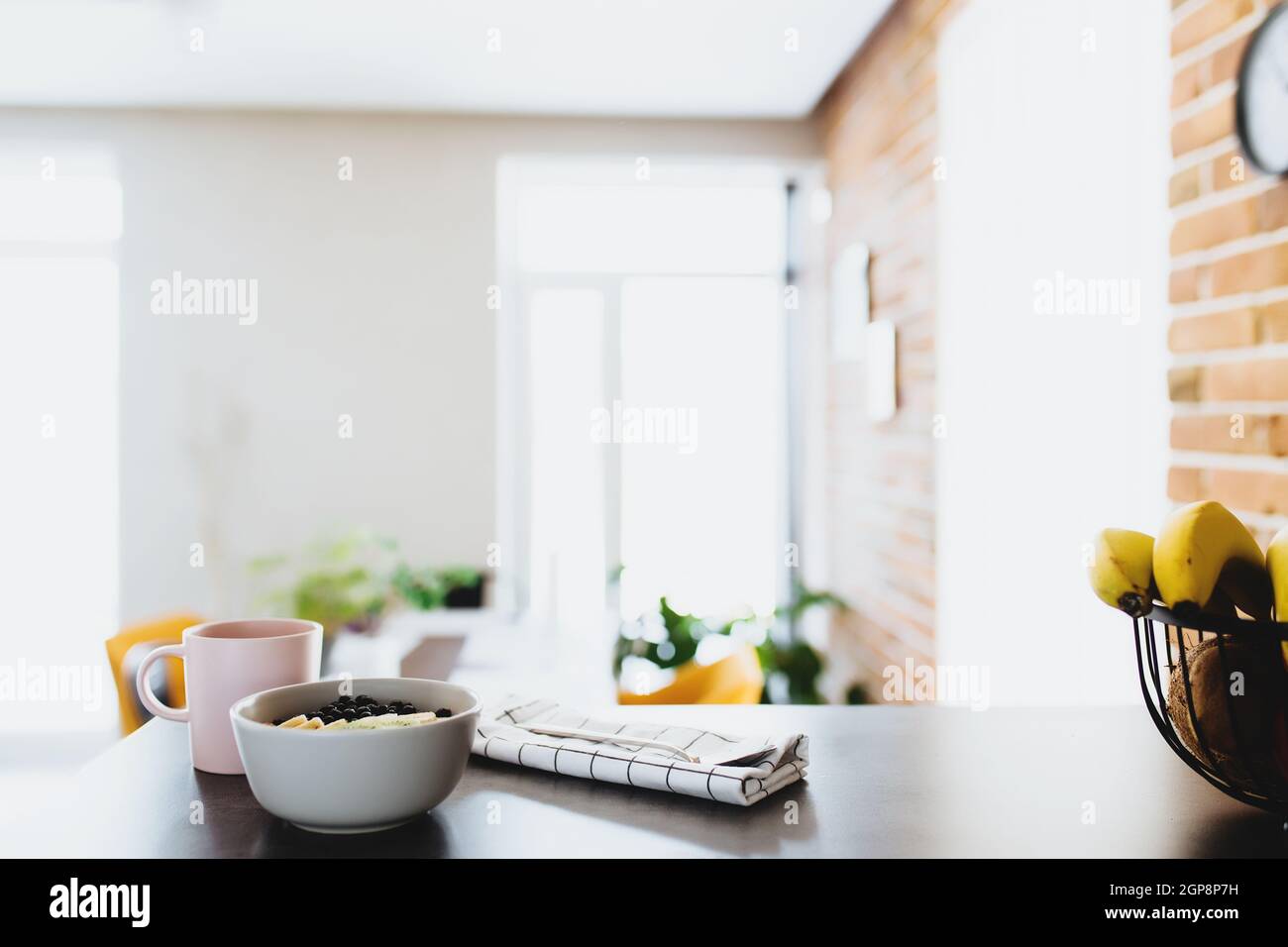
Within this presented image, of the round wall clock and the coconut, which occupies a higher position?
the round wall clock

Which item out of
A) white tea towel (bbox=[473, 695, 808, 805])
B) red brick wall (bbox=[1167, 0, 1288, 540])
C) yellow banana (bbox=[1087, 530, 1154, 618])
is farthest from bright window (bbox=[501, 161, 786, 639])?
yellow banana (bbox=[1087, 530, 1154, 618])

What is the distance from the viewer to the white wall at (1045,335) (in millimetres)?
1851

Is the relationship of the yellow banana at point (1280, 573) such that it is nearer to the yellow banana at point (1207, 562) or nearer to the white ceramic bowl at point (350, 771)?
the yellow banana at point (1207, 562)

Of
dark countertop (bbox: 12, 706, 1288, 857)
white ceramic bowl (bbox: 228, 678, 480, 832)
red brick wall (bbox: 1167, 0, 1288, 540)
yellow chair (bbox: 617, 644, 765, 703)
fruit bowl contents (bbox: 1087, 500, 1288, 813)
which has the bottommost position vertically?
yellow chair (bbox: 617, 644, 765, 703)

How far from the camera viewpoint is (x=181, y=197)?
3967mm

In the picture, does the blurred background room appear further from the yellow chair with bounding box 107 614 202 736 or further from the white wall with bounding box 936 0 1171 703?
the yellow chair with bounding box 107 614 202 736

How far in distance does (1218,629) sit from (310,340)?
3.77m

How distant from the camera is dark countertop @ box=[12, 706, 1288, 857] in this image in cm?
72

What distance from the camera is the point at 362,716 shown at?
2.69 ft

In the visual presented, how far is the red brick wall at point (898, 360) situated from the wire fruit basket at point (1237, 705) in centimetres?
203

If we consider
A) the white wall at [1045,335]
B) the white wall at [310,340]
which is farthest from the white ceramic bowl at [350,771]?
the white wall at [310,340]

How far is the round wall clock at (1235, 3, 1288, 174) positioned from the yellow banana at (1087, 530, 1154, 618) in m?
0.74

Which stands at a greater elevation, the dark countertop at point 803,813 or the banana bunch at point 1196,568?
the banana bunch at point 1196,568
